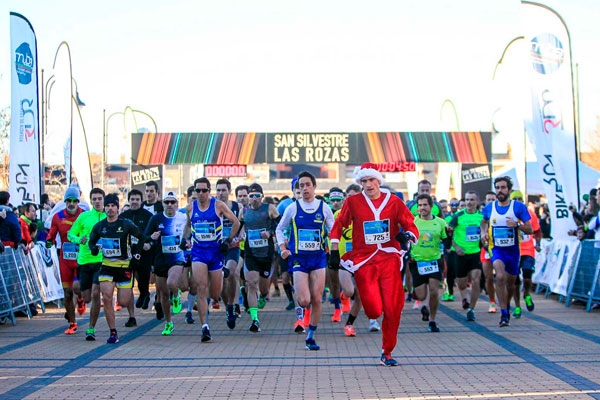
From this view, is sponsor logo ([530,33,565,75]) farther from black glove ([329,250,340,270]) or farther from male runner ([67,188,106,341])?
male runner ([67,188,106,341])

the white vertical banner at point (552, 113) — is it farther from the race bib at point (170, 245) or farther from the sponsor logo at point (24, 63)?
the sponsor logo at point (24, 63)

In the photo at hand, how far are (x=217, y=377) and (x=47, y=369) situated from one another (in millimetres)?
1830

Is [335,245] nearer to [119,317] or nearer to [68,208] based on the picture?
[68,208]

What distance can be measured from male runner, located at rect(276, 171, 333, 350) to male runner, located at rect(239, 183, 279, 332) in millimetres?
1779

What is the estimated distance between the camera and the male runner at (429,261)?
11.8 meters

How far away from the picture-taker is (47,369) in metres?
8.33

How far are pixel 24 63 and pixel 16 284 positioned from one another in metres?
5.77

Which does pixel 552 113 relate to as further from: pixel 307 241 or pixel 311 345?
pixel 311 345

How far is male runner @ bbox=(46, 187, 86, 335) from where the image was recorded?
11852 millimetres

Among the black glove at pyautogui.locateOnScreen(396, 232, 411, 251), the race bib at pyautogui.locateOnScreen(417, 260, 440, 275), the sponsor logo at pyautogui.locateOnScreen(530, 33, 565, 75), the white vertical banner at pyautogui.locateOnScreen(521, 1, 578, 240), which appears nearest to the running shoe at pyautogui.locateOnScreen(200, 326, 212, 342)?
the race bib at pyautogui.locateOnScreen(417, 260, 440, 275)

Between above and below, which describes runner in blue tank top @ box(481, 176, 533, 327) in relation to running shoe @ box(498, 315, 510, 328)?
above

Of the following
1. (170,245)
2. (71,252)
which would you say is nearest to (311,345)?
(170,245)

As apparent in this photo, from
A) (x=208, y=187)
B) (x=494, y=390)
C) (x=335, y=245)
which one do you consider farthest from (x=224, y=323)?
(x=494, y=390)

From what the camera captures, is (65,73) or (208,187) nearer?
(208,187)
